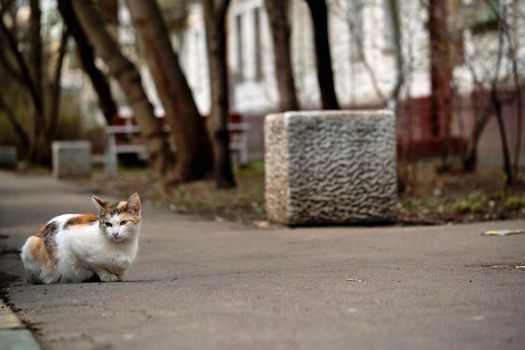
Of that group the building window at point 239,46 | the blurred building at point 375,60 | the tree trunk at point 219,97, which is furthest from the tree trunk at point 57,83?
the tree trunk at point 219,97

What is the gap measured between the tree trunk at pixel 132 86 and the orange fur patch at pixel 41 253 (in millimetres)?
13938

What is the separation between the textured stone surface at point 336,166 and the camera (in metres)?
12.1

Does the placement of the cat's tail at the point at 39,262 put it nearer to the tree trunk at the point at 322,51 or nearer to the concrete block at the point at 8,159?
the tree trunk at the point at 322,51

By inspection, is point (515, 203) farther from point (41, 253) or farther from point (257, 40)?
point (257, 40)

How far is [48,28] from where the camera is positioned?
127 feet

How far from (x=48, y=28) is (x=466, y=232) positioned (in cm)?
2953

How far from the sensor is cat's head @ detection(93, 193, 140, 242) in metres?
7.79

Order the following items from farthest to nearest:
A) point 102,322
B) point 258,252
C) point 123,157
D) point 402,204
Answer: point 123,157 < point 402,204 < point 258,252 < point 102,322

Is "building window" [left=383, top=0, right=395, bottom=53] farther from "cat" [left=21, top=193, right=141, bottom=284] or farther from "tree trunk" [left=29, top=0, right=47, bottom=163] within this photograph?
"cat" [left=21, top=193, right=141, bottom=284]

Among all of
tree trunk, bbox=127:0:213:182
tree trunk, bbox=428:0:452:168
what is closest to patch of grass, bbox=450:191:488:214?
tree trunk, bbox=428:0:452:168

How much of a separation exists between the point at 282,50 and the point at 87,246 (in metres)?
9.94

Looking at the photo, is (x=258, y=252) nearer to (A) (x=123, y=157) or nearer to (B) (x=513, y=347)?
(B) (x=513, y=347)

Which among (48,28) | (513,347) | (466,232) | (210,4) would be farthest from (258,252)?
(48,28)

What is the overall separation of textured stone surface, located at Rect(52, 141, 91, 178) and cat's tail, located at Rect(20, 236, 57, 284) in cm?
1755
